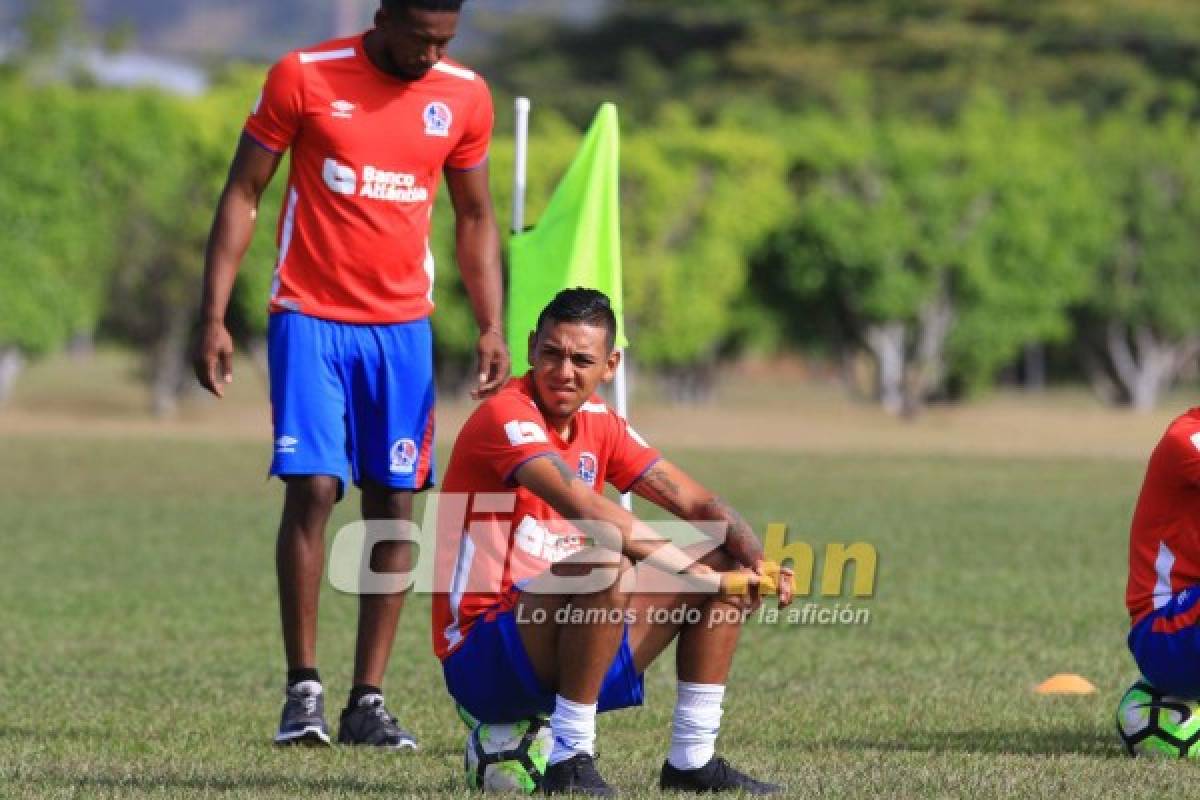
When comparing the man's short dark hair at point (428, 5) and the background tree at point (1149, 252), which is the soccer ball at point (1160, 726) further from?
the background tree at point (1149, 252)

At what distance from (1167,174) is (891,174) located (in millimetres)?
6652

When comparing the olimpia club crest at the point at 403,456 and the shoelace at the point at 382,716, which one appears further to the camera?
the olimpia club crest at the point at 403,456

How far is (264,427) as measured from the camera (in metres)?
32.5

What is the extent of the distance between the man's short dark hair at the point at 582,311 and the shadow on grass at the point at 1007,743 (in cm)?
192

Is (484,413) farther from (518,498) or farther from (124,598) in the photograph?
(124,598)

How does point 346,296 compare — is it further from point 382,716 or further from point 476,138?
point 382,716

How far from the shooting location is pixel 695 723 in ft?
20.8

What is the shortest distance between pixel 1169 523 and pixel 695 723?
2019 millimetres

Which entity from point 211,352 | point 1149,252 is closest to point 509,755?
point 211,352

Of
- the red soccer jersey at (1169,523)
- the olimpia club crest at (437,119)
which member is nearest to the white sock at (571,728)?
the red soccer jersey at (1169,523)

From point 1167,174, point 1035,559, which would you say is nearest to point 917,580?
point 1035,559

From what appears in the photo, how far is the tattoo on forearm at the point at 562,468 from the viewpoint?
627 centimetres

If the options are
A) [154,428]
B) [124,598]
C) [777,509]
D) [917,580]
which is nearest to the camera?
[124,598]

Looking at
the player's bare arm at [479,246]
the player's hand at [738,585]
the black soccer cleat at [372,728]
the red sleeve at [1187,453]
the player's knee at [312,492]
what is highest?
the player's bare arm at [479,246]
